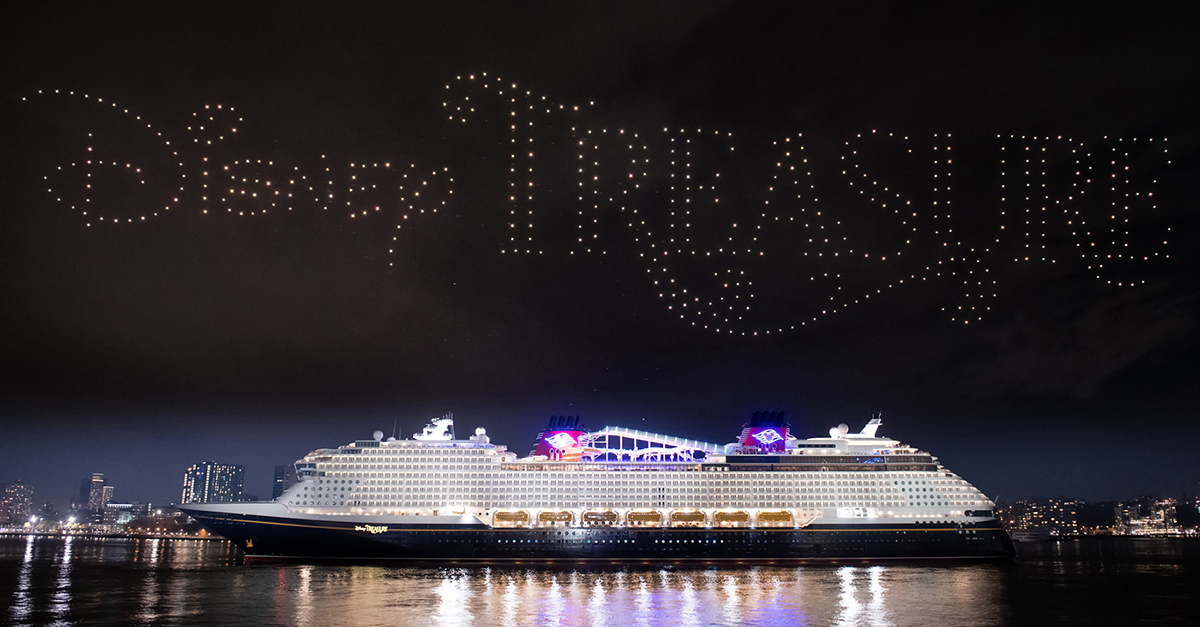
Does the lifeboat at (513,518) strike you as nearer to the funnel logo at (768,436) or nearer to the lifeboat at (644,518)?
the lifeboat at (644,518)

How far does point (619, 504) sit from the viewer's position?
175 ft

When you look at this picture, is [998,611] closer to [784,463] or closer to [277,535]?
[784,463]

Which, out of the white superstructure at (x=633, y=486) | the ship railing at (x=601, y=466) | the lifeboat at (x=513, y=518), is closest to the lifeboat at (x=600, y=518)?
the white superstructure at (x=633, y=486)

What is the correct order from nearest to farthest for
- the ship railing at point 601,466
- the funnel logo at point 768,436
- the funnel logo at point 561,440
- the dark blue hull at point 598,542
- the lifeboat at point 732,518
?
the dark blue hull at point 598,542 < the lifeboat at point 732,518 < the ship railing at point 601,466 < the funnel logo at point 561,440 < the funnel logo at point 768,436

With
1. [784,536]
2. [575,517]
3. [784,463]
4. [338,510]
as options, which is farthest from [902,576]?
[338,510]

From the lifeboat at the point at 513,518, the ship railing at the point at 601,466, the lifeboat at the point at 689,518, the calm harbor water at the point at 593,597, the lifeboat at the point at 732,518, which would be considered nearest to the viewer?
the calm harbor water at the point at 593,597

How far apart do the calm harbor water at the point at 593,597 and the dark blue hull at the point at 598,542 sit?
3409mm

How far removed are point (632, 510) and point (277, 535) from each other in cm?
2512

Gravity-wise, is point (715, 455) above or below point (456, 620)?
above

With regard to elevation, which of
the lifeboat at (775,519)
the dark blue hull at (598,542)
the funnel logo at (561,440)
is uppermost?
the funnel logo at (561,440)

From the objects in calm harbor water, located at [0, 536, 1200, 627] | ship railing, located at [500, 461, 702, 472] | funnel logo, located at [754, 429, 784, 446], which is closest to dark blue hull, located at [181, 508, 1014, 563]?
calm harbor water, located at [0, 536, 1200, 627]

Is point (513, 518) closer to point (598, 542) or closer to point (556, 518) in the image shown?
point (556, 518)

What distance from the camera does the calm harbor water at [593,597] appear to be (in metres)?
24.6

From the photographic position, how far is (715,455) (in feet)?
→ 183
